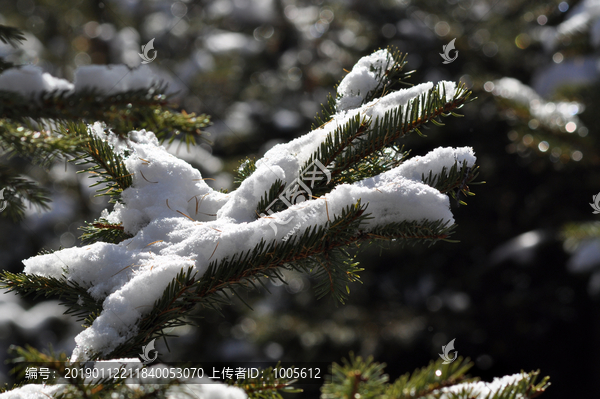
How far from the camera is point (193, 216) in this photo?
1146 mm

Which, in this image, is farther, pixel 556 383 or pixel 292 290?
pixel 292 290

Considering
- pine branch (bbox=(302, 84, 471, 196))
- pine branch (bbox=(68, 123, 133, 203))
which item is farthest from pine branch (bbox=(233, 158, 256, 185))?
pine branch (bbox=(68, 123, 133, 203))

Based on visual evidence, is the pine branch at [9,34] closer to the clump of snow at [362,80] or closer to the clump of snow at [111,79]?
the clump of snow at [111,79]

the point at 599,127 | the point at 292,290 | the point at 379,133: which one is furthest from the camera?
the point at 292,290

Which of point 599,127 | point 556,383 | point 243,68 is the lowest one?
point 556,383

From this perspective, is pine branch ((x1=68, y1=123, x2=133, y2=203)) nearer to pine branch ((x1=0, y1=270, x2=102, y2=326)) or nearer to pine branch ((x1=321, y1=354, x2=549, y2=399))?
pine branch ((x1=0, y1=270, x2=102, y2=326))

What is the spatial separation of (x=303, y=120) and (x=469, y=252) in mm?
2377

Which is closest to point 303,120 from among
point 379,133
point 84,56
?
point 379,133

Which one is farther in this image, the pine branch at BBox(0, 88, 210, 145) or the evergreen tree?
the pine branch at BBox(0, 88, 210, 145)

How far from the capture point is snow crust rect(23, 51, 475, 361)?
0.89 meters


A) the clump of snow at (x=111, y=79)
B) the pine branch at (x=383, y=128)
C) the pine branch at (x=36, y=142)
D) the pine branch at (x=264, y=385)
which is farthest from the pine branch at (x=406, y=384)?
the clump of snow at (x=111, y=79)

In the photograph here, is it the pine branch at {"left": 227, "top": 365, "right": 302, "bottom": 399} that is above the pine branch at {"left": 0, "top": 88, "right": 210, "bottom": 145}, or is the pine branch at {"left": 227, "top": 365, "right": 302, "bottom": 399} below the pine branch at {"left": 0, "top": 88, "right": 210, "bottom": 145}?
below

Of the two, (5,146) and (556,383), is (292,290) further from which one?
(5,146)

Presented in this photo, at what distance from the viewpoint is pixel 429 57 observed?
408 centimetres
